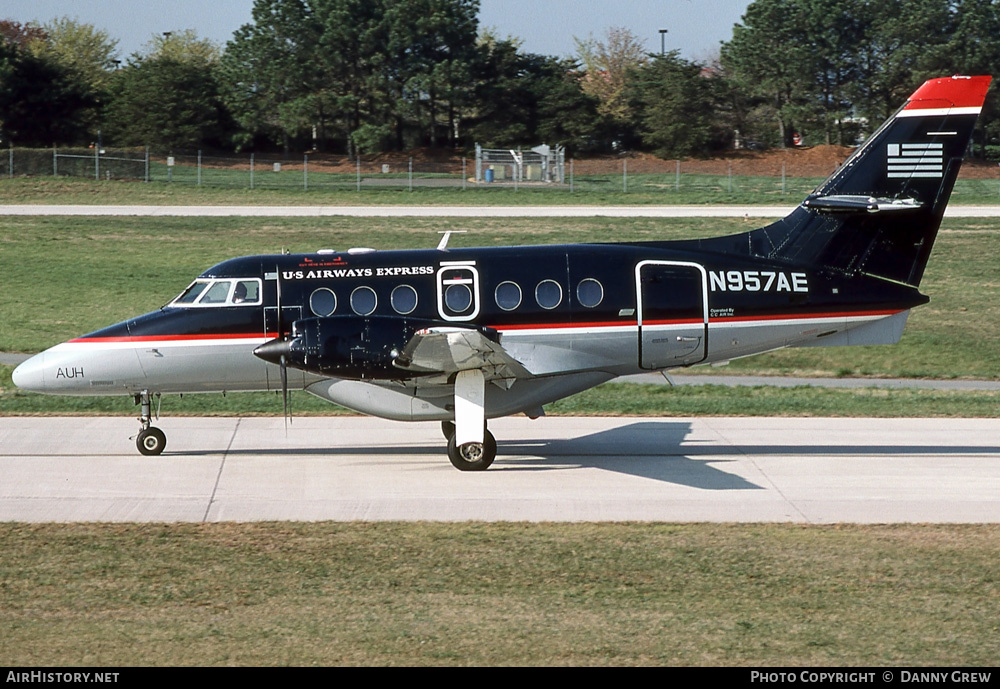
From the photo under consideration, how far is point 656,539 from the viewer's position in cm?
1361

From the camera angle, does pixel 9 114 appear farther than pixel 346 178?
Yes

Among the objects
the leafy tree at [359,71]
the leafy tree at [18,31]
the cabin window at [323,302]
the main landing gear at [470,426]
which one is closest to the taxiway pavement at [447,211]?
the leafy tree at [359,71]

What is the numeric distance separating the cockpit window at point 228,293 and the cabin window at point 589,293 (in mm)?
4753

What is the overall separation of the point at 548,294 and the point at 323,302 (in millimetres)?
3323

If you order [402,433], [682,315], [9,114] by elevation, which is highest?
[9,114]

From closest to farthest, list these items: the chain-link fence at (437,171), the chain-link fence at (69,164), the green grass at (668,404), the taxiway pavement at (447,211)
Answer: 1. the green grass at (668,404)
2. the taxiway pavement at (447,211)
3. the chain-link fence at (69,164)
4. the chain-link fence at (437,171)

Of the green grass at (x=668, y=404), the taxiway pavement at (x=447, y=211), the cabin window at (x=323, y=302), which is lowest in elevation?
the green grass at (x=668, y=404)

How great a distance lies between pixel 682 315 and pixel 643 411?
199 inches

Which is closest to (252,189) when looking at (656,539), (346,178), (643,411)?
(346,178)

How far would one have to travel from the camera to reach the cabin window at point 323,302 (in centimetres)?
1745

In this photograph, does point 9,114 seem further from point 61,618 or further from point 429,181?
point 61,618

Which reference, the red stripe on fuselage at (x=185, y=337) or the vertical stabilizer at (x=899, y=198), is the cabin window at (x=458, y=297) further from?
the vertical stabilizer at (x=899, y=198)

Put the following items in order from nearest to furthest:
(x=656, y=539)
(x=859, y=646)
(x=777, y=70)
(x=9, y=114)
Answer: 1. (x=859, y=646)
2. (x=656, y=539)
3. (x=9, y=114)
4. (x=777, y=70)

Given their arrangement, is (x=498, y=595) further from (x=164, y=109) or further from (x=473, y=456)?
(x=164, y=109)
